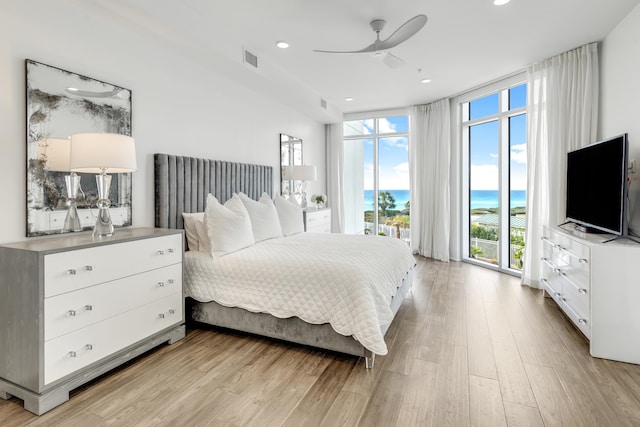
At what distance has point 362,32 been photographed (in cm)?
317

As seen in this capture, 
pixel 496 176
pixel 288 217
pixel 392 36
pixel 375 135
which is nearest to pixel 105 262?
pixel 288 217

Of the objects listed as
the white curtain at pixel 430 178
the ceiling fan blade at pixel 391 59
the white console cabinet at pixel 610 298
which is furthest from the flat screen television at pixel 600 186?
the white curtain at pixel 430 178

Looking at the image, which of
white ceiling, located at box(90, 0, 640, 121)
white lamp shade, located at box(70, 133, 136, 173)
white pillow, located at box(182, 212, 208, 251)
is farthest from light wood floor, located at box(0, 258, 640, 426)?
white ceiling, located at box(90, 0, 640, 121)

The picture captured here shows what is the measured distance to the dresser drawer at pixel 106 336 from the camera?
180cm

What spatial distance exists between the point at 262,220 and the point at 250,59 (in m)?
1.71

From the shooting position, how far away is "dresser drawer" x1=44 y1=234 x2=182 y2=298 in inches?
70.8

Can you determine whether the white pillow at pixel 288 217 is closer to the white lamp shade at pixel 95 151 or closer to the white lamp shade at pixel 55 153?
the white lamp shade at pixel 95 151

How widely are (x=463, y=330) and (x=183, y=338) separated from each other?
7.54ft

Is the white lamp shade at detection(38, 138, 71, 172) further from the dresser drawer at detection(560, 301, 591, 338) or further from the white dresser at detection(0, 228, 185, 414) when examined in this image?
the dresser drawer at detection(560, 301, 591, 338)

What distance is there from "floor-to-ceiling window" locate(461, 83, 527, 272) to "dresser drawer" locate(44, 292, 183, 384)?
4.29 meters

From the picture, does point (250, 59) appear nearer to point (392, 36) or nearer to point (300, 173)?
point (392, 36)

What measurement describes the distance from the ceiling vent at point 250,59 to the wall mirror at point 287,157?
4.88ft

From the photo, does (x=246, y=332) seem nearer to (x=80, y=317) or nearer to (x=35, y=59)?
(x=80, y=317)

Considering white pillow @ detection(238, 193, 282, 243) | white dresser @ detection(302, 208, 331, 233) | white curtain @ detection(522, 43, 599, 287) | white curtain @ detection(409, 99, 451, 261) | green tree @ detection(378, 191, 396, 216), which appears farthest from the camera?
green tree @ detection(378, 191, 396, 216)
